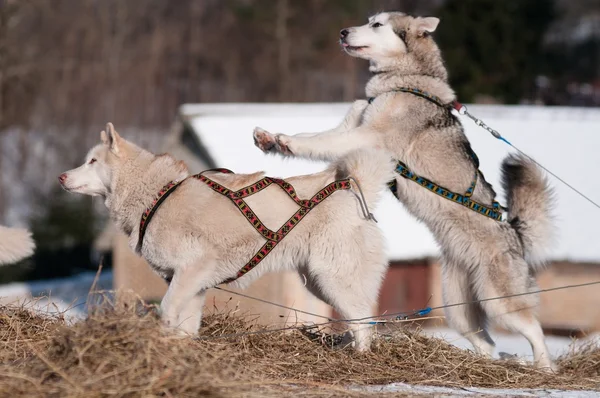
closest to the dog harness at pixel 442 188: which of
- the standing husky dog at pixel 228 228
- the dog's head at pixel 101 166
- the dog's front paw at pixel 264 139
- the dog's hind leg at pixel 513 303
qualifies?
the standing husky dog at pixel 228 228

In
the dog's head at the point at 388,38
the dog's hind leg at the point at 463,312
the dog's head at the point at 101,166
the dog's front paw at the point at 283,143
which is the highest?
the dog's head at the point at 388,38

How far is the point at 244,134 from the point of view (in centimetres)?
1872

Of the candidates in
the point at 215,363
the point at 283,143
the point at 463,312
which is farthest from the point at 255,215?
the point at 463,312

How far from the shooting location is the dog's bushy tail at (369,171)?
6.59 metres

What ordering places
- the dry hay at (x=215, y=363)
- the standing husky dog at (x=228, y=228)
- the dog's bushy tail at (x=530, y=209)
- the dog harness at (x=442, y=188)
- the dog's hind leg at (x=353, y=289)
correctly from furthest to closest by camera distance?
the dog's bushy tail at (x=530, y=209)
the dog harness at (x=442, y=188)
the dog's hind leg at (x=353, y=289)
the standing husky dog at (x=228, y=228)
the dry hay at (x=215, y=363)

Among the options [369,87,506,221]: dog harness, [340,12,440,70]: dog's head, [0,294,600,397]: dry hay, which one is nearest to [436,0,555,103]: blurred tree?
[340,12,440,70]: dog's head

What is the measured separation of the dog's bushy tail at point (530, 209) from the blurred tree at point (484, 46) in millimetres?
24161

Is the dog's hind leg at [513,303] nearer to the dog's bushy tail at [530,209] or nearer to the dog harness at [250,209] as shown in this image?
the dog's bushy tail at [530,209]

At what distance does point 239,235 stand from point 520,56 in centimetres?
2808

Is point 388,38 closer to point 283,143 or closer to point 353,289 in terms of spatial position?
point 283,143

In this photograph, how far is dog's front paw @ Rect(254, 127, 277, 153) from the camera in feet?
21.8

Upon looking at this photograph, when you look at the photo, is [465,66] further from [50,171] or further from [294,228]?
[294,228]

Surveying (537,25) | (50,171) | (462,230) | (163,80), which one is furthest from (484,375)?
(163,80)

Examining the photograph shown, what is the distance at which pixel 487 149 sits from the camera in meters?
18.1
